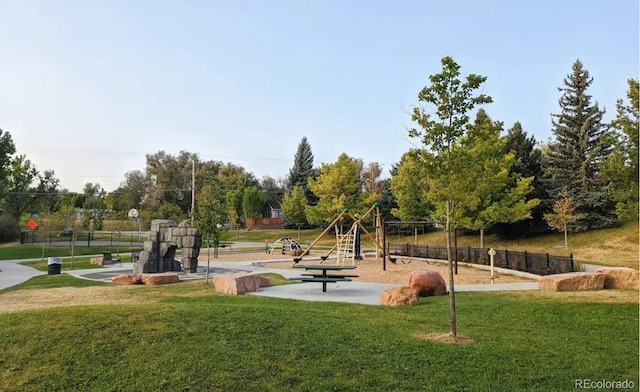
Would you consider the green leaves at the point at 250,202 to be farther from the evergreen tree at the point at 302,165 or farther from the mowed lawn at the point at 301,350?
the mowed lawn at the point at 301,350

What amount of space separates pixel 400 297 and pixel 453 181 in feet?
12.7

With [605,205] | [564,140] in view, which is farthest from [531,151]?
[605,205]

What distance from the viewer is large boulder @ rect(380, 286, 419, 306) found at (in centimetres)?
1046

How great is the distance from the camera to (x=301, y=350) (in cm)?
620

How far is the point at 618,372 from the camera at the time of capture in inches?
221

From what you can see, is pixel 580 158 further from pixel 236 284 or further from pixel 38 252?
pixel 38 252

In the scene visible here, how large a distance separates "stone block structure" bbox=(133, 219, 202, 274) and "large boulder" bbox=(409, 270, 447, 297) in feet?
36.1

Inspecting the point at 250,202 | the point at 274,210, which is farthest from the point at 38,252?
the point at 274,210

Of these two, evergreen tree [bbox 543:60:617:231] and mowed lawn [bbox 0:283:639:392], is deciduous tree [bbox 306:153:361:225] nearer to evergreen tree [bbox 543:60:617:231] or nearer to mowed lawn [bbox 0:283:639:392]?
evergreen tree [bbox 543:60:617:231]

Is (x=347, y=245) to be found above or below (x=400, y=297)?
above

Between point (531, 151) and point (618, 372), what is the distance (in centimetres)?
3504

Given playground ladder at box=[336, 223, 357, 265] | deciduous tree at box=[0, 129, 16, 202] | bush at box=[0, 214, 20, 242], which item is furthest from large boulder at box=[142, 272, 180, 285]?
bush at box=[0, 214, 20, 242]

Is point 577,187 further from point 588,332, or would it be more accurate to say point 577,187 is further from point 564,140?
point 588,332

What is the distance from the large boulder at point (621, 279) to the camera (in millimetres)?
11852
